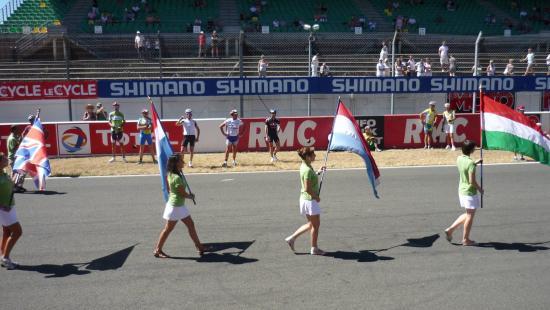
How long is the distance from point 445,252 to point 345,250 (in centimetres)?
143

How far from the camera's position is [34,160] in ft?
34.2

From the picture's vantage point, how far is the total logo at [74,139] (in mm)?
16891

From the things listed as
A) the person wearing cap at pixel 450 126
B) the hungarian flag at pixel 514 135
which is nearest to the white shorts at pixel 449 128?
the person wearing cap at pixel 450 126

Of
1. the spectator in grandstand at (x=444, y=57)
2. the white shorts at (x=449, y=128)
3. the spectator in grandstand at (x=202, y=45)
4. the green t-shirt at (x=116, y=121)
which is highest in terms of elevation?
the spectator in grandstand at (x=202, y=45)

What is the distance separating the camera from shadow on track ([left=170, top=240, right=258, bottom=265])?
7.69 metres

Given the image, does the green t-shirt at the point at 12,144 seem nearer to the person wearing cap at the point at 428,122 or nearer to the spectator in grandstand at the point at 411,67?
the person wearing cap at the point at 428,122

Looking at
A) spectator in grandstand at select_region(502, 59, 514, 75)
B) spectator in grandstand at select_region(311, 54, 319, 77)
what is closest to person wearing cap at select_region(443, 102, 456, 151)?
spectator in grandstand at select_region(311, 54, 319, 77)

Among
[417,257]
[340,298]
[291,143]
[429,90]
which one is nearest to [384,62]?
[429,90]

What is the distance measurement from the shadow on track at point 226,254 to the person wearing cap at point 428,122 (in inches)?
436

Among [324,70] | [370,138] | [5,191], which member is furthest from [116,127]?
[324,70]

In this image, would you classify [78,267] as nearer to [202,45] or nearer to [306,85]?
[306,85]

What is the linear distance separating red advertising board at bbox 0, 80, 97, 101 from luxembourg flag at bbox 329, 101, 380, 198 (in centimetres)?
1282

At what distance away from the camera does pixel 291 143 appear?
18047 millimetres

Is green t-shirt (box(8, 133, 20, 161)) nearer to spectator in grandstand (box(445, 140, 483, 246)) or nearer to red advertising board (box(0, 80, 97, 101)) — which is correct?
red advertising board (box(0, 80, 97, 101))
